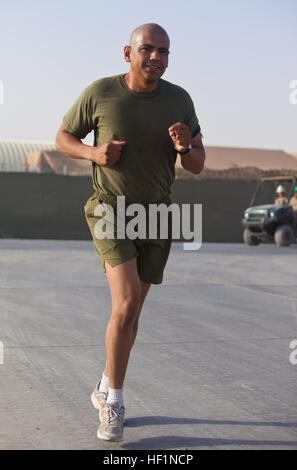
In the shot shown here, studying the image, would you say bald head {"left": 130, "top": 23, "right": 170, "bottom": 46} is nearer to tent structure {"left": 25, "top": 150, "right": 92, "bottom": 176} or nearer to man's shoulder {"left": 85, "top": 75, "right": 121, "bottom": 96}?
man's shoulder {"left": 85, "top": 75, "right": 121, "bottom": 96}

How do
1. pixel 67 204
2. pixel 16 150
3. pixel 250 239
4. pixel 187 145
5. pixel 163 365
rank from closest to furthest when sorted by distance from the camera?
pixel 187 145 → pixel 163 365 → pixel 250 239 → pixel 67 204 → pixel 16 150

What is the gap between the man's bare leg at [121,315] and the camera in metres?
4.35

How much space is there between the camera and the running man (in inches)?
172

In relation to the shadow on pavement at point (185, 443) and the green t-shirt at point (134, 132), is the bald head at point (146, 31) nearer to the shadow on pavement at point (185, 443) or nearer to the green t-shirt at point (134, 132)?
the green t-shirt at point (134, 132)

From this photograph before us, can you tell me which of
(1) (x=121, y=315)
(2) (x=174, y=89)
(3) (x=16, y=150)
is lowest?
(3) (x=16, y=150)

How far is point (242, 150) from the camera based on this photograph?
60281 mm

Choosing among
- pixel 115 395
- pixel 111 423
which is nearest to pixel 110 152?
pixel 115 395

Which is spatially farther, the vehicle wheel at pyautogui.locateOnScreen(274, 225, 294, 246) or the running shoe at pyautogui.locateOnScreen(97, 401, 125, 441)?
the vehicle wheel at pyautogui.locateOnScreen(274, 225, 294, 246)

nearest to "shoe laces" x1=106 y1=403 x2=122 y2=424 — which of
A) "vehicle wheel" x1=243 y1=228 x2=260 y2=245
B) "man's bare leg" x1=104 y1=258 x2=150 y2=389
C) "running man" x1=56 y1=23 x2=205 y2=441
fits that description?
"running man" x1=56 y1=23 x2=205 y2=441

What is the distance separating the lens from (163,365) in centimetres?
623

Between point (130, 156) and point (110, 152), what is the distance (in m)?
0.14

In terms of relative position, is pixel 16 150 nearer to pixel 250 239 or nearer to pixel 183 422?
pixel 250 239

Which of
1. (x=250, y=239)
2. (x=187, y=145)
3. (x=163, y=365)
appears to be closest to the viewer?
(x=187, y=145)

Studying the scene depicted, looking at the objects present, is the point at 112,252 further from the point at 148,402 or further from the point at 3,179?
the point at 3,179
